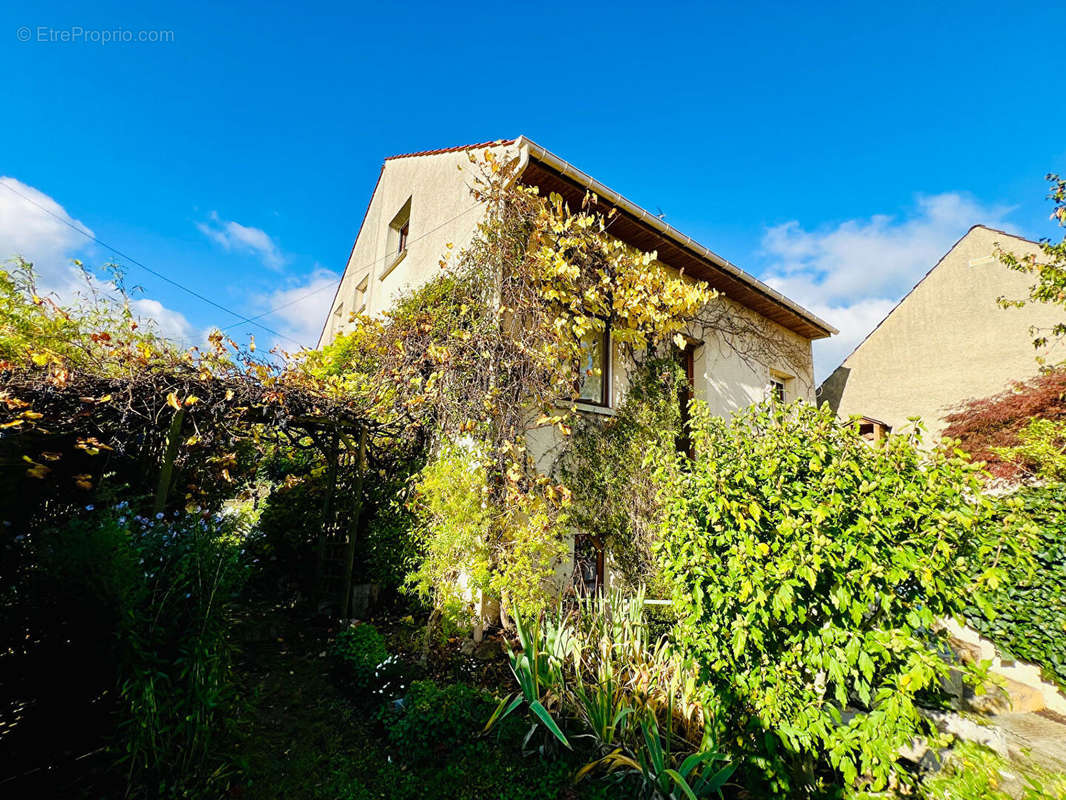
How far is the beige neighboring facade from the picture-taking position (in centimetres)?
1097

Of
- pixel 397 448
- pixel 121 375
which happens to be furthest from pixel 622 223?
pixel 121 375

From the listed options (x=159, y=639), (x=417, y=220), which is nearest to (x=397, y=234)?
(x=417, y=220)

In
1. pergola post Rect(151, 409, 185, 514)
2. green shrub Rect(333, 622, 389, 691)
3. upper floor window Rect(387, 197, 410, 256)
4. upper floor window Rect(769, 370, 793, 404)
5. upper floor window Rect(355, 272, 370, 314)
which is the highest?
upper floor window Rect(387, 197, 410, 256)

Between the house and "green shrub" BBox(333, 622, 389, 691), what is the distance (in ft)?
12.3

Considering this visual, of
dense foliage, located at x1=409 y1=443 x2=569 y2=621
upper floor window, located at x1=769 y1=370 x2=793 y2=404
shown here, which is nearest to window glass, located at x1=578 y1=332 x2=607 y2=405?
dense foliage, located at x1=409 y1=443 x2=569 y2=621

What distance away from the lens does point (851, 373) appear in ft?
46.7

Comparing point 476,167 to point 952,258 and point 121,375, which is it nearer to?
Result: point 121,375

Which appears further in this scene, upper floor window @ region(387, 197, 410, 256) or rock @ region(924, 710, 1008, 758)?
upper floor window @ region(387, 197, 410, 256)

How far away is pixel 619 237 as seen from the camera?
676 centimetres

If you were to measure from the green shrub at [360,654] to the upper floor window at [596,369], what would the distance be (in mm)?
3945

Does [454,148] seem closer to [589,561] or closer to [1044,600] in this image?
[589,561]

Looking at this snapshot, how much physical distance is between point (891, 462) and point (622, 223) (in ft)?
16.2

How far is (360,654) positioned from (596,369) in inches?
182

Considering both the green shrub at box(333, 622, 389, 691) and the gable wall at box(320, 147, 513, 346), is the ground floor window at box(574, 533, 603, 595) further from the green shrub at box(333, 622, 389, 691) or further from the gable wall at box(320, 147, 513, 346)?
the gable wall at box(320, 147, 513, 346)
